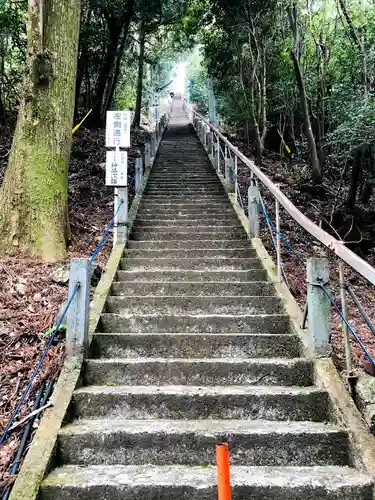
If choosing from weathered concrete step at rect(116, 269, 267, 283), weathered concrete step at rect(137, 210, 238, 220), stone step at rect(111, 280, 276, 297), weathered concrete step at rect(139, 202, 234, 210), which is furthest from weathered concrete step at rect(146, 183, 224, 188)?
stone step at rect(111, 280, 276, 297)

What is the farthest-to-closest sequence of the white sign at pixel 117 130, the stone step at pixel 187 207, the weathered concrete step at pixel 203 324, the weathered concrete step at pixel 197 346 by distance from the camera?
the stone step at pixel 187 207 < the white sign at pixel 117 130 < the weathered concrete step at pixel 203 324 < the weathered concrete step at pixel 197 346

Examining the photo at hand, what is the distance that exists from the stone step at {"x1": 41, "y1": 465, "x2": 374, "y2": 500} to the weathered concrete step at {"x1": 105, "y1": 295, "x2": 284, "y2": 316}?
2.01 metres

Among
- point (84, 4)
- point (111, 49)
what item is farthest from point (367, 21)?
point (111, 49)

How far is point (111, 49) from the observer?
15125mm

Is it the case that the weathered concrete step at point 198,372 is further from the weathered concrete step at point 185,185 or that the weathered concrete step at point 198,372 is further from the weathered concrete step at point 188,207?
the weathered concrete step at point 185,185

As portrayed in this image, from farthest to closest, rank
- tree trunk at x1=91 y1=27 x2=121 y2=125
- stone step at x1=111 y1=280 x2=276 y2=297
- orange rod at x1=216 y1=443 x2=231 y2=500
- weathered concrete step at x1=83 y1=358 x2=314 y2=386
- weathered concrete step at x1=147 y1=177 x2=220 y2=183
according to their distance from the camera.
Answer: tree trunk at x1=91 y1=27 x2=121 y2=125, weathered concrete step at x1=147 y1=177 x2=220 y2=183, stone step at x1=111 y1=280 x2=276 y2=297, weathered concrete step at x1=83 y1=358 x2=314 y2=386, orange rod at x1=216 y1=443 x2=231 y2=500

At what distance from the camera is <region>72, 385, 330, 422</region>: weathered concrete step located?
10.3ft

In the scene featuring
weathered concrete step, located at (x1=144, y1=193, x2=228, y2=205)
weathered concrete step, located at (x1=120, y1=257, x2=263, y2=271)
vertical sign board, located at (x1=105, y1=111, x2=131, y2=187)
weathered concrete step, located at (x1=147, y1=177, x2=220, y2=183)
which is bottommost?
weathered concrete step, located at (x1=120, y1=257, x2=263, y2=271)

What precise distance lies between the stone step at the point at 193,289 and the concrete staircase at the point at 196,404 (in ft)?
0.04

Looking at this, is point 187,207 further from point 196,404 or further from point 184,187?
point 196,404

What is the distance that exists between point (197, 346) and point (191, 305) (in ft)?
2.50

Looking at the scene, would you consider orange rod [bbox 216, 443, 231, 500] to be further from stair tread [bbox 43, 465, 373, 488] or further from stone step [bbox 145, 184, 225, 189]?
stone step [bbox 145, 184, 225, 189]

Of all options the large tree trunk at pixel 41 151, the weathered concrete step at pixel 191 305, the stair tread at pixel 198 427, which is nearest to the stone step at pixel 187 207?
the large tree trunk at pixel 41 151

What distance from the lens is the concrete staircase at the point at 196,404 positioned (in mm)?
2547
